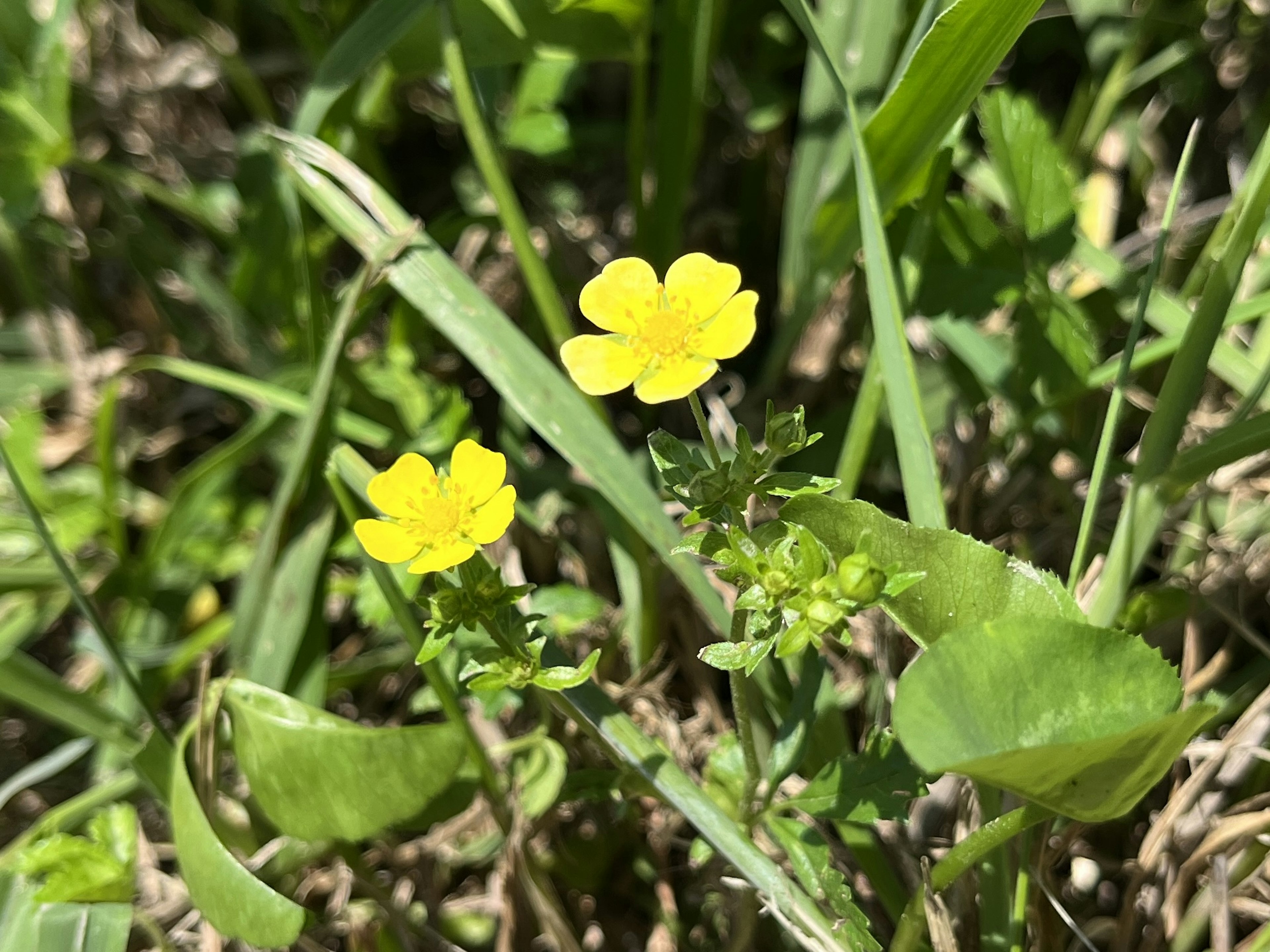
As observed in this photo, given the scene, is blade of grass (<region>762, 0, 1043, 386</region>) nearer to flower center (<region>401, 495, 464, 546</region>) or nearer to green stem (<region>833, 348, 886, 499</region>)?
green stem (<region>833, 348, 886, 499</region>)

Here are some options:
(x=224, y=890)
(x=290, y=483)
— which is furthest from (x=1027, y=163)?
(x=224, y=890)

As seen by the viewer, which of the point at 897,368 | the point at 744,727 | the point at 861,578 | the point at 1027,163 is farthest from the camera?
the point at 1027,163

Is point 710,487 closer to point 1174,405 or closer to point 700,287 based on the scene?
point 700,287

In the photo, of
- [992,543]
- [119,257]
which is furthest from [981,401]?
[119,257]

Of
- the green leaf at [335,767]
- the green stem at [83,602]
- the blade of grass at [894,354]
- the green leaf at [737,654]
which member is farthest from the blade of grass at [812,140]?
the green stem at [83,602]

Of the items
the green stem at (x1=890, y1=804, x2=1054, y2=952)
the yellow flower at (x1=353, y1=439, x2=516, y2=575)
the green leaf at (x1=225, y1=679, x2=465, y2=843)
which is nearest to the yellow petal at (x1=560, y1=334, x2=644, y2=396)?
the yellow flower at (x1=353, y1=439, x2=516, y2=575)

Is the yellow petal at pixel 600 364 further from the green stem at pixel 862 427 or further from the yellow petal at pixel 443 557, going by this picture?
the green stem at pixel 862 427
